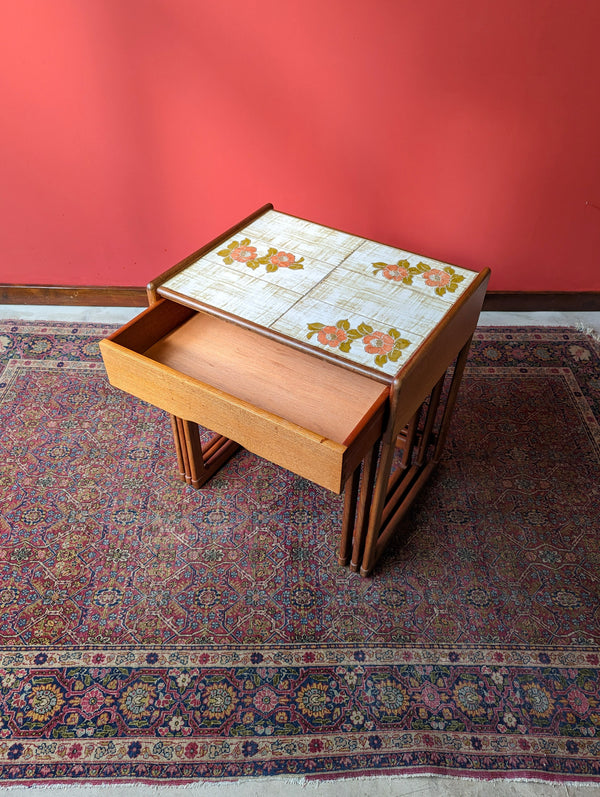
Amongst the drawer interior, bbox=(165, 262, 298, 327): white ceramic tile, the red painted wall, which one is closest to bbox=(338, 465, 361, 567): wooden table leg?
the drawer interior

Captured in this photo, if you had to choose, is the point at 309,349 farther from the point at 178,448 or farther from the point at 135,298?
the point at 135,298

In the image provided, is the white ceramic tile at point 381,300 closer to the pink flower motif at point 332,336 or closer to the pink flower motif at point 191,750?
the pink flower motif at point 332,336

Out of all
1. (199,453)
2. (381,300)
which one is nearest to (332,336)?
(381,300)

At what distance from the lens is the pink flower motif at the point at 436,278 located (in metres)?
1.51

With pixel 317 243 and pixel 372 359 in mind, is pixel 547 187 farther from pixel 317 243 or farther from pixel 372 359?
pixel 372 359

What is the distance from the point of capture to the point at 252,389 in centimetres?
143

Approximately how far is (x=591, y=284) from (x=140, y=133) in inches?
74.7

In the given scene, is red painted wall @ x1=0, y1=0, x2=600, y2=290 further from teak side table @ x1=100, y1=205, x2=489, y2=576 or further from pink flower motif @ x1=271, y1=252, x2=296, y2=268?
pink flower motif @ x1=271, y1=252, x2=296, y2=268

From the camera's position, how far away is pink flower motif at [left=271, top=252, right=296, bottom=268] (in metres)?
1.58

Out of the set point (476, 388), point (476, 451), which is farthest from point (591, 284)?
point (476, 451)

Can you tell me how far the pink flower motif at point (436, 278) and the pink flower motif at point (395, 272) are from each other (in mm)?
56

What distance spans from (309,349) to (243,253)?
45cm

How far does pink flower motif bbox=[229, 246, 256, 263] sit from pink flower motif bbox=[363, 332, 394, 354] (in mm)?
450

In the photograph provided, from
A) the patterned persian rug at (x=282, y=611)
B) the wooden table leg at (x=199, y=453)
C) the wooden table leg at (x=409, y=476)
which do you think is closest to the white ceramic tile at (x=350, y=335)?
the wooden table leg at (x=409, y=476)
